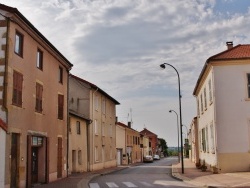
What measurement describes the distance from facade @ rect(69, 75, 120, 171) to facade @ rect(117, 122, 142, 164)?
15.9 meters

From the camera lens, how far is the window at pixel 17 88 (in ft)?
57.4

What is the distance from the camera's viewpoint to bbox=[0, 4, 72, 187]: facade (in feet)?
54.8

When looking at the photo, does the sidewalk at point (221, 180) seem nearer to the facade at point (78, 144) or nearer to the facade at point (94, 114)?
the facade at point (78, 144)

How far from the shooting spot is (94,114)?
38.8 metres

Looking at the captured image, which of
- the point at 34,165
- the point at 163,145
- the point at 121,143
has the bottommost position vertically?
the point at 163,145

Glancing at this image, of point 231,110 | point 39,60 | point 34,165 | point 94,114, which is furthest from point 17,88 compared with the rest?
point 94,114

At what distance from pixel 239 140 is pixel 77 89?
1795cm

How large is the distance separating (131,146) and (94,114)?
2894cm

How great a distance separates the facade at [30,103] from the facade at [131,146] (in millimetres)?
35834

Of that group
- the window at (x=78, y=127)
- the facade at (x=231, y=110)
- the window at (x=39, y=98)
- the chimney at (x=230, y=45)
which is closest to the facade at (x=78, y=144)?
the window at (x=78, y=127)

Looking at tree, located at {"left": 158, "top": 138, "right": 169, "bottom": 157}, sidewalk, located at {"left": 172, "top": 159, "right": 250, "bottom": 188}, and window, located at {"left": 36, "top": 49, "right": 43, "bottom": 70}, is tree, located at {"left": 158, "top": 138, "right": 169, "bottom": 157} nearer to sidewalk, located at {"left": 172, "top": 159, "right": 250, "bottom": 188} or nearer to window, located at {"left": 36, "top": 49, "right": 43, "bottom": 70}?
sidewalk, located at {"left": 172, "top": 159, "right": 250, "bottom": 188}

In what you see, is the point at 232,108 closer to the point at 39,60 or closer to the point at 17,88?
the point at 39,60

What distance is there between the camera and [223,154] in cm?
2494

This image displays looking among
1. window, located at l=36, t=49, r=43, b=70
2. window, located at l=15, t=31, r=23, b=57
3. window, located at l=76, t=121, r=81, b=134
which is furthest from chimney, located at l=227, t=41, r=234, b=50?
window, located at l=15, t=31, r=23, b=57
